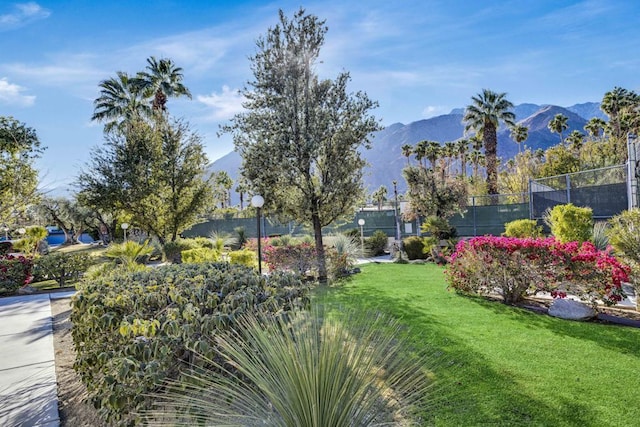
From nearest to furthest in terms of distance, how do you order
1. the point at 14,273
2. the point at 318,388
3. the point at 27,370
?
the point at 318,388 < the point at 27,370 < the point at 14,273

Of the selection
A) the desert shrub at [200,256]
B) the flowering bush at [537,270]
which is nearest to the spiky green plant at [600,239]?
the flowering bush at [537,270]

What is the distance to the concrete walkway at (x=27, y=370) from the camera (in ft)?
10.7

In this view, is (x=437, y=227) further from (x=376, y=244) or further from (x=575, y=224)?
(x=575, y=224)

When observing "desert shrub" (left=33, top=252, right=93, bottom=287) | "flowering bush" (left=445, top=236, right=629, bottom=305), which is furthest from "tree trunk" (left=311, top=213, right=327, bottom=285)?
"desert shrub" (left=33, top=252, right=93, bottom=287)

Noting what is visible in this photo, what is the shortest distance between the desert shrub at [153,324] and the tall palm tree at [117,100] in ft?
70.0

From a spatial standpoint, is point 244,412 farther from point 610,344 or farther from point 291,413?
point 610,344

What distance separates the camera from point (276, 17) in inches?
396

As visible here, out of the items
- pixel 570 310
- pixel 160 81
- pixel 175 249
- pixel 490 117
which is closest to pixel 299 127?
pixel 570 310

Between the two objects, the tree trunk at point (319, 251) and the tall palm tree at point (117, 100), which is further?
the tall palm tree at point (117, 100)

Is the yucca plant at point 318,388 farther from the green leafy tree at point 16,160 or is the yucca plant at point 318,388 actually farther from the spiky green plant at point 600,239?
the spiky green plant at point 600,239

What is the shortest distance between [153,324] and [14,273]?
1108cm

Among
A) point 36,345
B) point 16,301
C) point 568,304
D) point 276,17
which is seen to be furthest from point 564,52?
point 16,301

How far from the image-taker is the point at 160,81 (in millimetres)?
22391

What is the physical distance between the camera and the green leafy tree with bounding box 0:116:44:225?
8.63 metres
